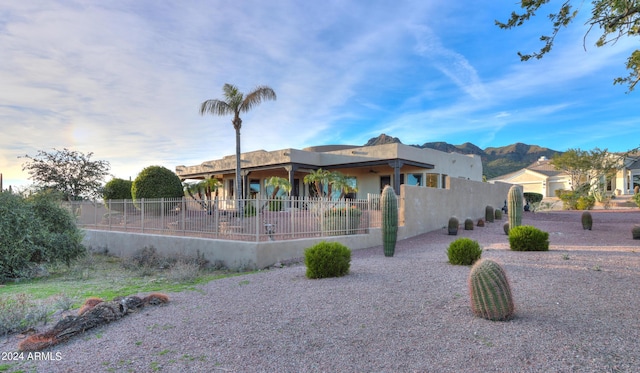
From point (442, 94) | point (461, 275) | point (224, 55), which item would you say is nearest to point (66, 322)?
point (461, 275)


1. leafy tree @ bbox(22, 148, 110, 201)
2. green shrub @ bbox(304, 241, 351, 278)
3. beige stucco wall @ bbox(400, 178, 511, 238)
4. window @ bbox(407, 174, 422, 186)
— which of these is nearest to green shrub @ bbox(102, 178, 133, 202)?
leafy tree @ bbox(22, 148, 110, 201)

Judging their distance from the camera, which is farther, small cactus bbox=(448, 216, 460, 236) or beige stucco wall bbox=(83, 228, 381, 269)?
small cactus bbox=(448, 216, 460, 236)

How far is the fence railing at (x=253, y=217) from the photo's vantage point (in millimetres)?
10570

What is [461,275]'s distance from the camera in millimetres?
6930

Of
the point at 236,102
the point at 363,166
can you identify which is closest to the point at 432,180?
the point at 363,166

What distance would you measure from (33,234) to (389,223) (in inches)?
422

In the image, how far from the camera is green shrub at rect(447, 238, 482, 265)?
8023 millimetres

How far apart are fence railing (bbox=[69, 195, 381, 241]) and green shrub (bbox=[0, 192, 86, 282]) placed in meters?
2.28

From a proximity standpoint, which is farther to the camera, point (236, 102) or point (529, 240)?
point (236, 102)

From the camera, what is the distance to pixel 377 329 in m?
4.29

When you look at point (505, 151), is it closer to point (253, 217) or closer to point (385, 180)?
point (385, 180)

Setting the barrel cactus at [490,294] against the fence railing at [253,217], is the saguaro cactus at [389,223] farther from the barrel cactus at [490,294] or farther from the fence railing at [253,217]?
the barrel cactus at [490,294]

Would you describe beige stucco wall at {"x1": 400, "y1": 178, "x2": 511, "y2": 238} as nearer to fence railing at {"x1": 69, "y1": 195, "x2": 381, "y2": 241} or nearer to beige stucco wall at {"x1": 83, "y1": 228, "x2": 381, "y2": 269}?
fence railing at {"x1": 69, "y1": 195, "x2": 381, "y2": 241}

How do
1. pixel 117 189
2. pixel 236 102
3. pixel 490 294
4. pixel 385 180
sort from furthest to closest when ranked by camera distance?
pixel 117 189
pixel 385 180
pixel 236 102
pixel 490 294
